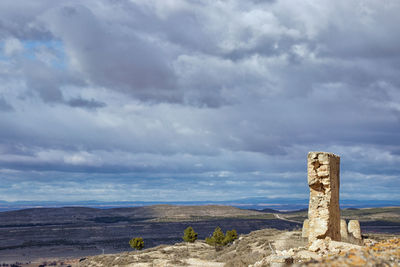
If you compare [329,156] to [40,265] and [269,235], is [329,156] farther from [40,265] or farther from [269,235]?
[40,265]

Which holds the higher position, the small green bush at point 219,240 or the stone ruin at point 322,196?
Answer: the stone ruin at point 322,196

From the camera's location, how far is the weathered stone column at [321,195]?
63.4 ft

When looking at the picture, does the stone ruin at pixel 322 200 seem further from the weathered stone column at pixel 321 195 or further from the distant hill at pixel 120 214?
the distant hill at pixel 120 214

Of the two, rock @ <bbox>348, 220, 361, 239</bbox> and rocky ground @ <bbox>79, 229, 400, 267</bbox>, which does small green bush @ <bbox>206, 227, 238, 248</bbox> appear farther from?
rock @ <bbox>348, 220, 361, 239</bbox>

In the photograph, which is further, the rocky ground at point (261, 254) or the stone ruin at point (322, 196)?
the stone ruin at point (322, 196)

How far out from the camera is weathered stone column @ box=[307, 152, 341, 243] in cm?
1931

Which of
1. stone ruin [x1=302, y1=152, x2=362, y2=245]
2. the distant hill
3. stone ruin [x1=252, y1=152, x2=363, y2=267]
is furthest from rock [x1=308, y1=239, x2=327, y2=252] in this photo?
the distant hill

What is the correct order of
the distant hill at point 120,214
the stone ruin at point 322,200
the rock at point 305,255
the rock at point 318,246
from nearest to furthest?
the rock at point 305,255 → the rock at point 318,246 → the stone ruin at point 322,200 → the distant hill at point 120,214

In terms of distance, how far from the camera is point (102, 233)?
84.2m

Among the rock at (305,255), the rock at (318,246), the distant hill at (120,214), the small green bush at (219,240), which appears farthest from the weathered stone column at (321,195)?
the distant hill at (120,214)

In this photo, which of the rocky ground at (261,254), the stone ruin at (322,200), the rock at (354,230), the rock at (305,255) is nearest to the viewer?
the rocky ground at (261,254)

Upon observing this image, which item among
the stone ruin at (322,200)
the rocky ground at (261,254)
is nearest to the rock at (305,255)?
the rocky ground at (261,254)

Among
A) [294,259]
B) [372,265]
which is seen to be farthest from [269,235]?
[372,265]

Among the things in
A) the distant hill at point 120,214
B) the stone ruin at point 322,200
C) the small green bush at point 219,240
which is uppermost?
the stone ruin at point 322,200
